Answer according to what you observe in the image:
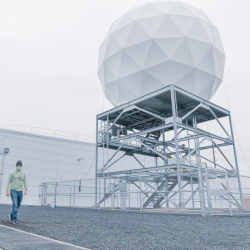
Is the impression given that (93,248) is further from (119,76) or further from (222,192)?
(119,76)

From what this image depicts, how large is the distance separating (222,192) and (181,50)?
861 centimetres

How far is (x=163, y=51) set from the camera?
14.3m

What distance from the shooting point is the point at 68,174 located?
21.2 meters

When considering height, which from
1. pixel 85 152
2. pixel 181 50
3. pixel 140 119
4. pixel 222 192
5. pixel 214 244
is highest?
pixel 181 50

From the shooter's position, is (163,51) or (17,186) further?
(163,51)

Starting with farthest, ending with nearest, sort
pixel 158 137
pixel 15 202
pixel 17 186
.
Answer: pixel 158 137 → pixel 17 186 → pixel 15 202

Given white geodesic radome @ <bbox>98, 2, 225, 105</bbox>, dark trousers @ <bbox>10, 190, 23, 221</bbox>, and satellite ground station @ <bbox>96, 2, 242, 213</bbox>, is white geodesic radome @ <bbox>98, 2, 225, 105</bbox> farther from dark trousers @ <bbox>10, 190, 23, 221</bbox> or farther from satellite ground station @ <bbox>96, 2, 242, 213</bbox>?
dark trousers @ <bbox>10, 190, 23, 221</bbox>

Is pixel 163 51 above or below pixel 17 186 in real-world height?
above

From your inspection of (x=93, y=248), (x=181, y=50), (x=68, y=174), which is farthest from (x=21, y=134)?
(x=93, y=248)

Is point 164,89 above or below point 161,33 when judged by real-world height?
below

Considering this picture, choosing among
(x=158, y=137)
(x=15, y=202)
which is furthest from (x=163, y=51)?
(x=15, y=202)

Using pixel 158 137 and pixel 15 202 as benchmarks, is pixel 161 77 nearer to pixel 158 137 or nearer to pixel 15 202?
pixel 158 137

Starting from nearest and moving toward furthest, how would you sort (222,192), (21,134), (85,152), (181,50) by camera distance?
(222,192) < (181,50) < (21,134) < (85,152)

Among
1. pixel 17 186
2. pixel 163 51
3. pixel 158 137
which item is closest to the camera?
pixel 17 186
